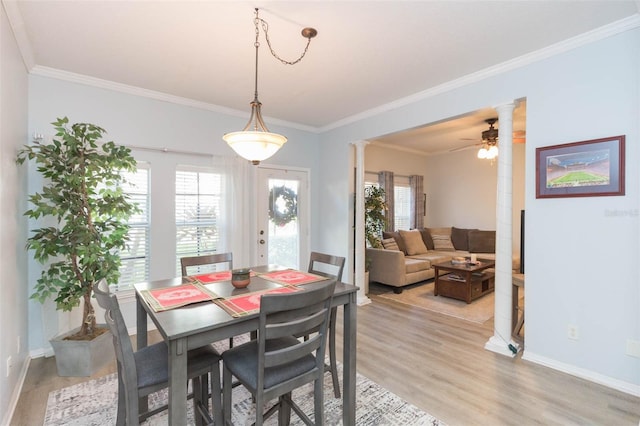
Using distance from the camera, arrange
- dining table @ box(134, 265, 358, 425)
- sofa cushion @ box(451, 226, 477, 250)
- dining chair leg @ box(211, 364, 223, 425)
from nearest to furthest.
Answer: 1. dining table @ box(134, 265, 358, 425)
2. dining chair leg @ box(211, 364, 223, 425)
3. sofa cushion @ box(451, 226, 477, 250)

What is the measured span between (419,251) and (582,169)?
3.72 meters

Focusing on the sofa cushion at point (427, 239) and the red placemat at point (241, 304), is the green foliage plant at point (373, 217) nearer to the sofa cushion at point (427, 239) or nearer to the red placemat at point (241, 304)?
the sofa cushion at point (427, 239)

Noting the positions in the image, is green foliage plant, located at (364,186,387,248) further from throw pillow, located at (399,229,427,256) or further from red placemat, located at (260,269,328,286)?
red placemat, located at (260,269,328,286)

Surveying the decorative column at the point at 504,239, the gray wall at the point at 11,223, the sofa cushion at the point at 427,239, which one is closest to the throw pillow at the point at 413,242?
the sofa cushion at the point at 427,239

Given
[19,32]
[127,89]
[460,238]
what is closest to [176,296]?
[19,32]

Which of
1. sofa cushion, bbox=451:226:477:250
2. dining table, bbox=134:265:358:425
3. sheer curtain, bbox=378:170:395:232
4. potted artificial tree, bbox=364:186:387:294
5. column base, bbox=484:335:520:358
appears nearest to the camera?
dining table, bbox=134:265:358:425

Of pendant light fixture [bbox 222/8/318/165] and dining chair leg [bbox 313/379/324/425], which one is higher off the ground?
pendant light fixture [bbox 222/8/318/165]

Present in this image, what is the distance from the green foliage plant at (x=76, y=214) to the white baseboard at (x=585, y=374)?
12.2 feet

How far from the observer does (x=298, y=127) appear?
15.5ft

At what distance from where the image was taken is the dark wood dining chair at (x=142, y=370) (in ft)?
4.61

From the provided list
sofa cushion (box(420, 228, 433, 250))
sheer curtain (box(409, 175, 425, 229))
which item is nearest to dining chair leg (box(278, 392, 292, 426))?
sofa cushion (box(420, 228, 433, 250))

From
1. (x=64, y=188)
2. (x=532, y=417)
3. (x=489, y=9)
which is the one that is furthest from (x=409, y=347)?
(x=64, y=188)

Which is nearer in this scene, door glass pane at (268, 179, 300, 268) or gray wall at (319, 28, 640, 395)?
gray wall at (319, 28, 640, 395)

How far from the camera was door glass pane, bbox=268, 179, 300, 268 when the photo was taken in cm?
446
